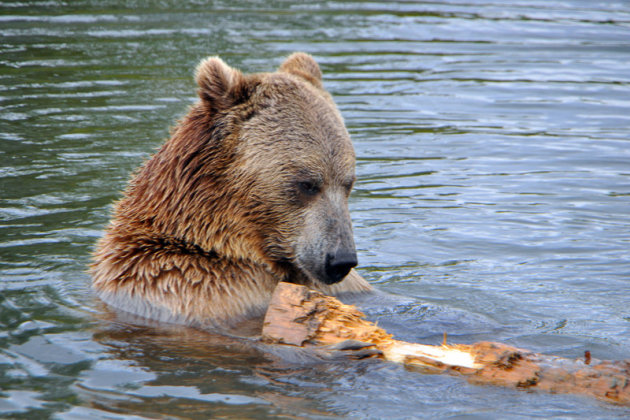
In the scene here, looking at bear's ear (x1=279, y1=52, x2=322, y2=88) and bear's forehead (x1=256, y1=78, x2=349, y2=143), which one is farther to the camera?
bear's ear (x1=279, y1=52, x2=322, y2=88)

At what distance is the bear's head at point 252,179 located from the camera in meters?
6.07

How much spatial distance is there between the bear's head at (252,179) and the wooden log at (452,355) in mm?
528

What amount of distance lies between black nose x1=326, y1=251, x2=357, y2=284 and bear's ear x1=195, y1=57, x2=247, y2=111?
128 cm

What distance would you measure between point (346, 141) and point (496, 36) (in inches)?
470

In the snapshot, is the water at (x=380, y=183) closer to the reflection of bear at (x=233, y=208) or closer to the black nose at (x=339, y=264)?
the reflection of bear at (x=233, y=208)

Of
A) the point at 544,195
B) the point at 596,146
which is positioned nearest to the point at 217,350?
the point at 544,195

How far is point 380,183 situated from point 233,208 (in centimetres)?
406

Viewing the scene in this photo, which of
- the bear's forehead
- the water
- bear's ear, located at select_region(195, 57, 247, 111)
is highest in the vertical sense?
bear's ear, located at select_region(195, 57, 247, 111)

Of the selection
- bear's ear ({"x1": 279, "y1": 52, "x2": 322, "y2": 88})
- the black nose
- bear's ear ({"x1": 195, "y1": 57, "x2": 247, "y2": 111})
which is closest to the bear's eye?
the black nose

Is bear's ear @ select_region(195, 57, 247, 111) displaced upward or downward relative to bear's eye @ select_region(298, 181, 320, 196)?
upward

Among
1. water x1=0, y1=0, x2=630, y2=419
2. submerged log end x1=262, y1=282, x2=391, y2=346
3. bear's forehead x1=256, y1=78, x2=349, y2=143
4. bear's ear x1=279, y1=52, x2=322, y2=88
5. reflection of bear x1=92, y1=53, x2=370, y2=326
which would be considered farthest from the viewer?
bear's ear x1=279, y1=52, x2=322, y2=88

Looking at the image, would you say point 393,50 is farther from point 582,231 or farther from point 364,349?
point 364,349

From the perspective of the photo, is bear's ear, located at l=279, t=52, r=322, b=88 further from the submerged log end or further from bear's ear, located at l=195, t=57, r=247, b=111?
the submerged log end

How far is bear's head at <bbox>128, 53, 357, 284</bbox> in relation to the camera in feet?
19.9
